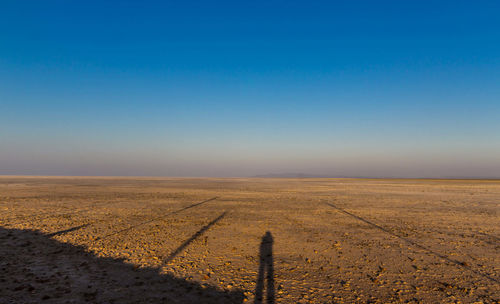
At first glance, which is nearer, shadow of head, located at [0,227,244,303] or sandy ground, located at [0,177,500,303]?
shadow of head, located at [0,227,244,303]

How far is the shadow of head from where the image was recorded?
589cm

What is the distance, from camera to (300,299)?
5.96 meters

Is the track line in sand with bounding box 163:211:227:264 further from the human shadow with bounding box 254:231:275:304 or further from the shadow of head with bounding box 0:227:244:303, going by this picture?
the human shadow with bounding box 254:231:275:304

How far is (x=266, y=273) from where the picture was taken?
24.3 feet

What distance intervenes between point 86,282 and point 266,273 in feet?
15.4

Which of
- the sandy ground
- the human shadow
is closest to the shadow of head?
the sandy ground

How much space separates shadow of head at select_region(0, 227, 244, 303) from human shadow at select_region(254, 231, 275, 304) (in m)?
0.47

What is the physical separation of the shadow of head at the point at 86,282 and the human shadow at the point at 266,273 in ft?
1.55

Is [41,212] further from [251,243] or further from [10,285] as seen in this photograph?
[251,243]

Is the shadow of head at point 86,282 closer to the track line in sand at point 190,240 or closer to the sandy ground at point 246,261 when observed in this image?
the sandy ground at point 246,261

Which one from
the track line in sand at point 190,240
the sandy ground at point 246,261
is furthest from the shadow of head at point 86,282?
the track line in sand at point 190,240

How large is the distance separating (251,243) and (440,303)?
631cm

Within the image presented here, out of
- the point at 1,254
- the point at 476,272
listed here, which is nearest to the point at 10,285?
the point at 1,254

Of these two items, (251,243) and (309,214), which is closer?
(251,243)
